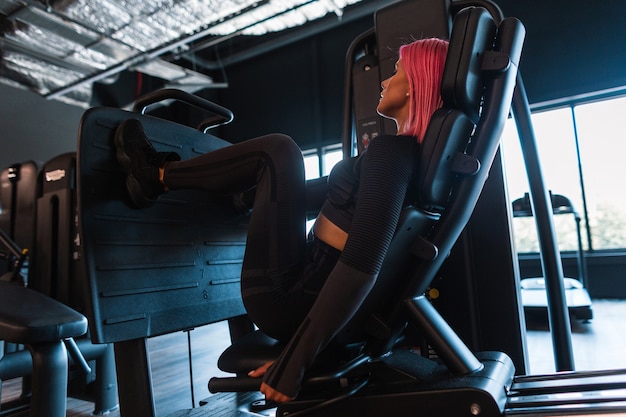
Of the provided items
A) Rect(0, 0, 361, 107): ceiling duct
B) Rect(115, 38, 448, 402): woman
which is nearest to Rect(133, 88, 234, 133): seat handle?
Rect(115, 38, 448, 402): woman

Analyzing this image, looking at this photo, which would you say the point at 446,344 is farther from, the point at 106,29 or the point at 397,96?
the point at 106,29

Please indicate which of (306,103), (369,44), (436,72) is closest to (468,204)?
(436,72)

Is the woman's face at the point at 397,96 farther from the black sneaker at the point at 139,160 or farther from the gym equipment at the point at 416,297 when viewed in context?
the black sneaker at the point at 139,160

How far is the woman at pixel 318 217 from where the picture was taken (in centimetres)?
81

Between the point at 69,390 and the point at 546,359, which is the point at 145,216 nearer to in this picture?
the point at 69,390

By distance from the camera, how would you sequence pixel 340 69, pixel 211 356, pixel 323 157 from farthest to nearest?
pixel 323 157
pixel 340 69
pixel 211 356

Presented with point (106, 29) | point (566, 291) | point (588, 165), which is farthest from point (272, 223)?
point (588, 165)

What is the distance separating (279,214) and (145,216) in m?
0.57

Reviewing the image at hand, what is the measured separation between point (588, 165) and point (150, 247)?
5.07 meters

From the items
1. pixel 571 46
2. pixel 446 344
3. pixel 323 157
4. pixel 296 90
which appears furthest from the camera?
pixel 296 90

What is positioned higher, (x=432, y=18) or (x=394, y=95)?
(x=432, y=18)

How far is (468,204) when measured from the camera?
2.99ft

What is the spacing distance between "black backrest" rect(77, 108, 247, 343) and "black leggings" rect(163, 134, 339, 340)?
0.44m

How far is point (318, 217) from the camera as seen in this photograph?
1.00 meters
